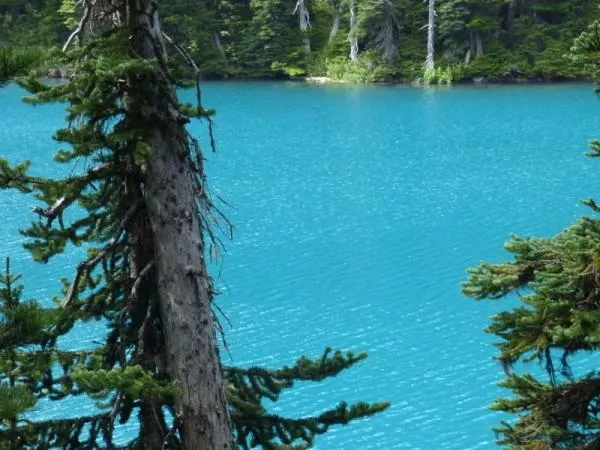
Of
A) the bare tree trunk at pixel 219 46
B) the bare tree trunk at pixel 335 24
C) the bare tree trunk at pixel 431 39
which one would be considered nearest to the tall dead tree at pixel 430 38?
the bare tree trunk at pixel 431 39

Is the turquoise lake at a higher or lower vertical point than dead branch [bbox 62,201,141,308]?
lower

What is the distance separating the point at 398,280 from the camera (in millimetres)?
16844

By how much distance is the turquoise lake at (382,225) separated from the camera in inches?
505

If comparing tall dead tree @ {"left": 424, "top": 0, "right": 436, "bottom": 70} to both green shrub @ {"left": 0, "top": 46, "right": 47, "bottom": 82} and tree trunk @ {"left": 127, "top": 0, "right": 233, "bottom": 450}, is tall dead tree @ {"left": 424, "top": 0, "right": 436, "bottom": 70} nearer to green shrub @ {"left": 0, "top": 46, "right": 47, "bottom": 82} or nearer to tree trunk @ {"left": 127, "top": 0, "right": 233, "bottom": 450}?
tree trunk @ {"left": 127, "top": 0, "right": 233, "bottom": 450}

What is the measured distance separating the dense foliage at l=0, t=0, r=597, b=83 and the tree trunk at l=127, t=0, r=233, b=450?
37.2m

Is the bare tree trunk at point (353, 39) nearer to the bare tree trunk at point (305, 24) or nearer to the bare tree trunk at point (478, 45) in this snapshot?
the bare tree trunk at point (305, 24)

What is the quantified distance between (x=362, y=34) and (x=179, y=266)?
41131 millimetres

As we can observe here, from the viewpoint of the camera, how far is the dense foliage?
41.7 m

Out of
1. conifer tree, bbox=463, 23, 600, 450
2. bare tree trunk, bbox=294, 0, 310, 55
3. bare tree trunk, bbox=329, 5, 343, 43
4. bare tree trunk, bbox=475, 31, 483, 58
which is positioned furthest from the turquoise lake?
bare tree trunk, bbox=329, 5, 343, 43

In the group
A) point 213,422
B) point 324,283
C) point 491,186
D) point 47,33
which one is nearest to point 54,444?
point 213,422

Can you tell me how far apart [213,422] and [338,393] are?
9158 mm

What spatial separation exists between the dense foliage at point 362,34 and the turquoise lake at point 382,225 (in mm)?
4515

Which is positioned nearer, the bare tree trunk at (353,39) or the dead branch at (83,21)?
the dead branch at (83,21)

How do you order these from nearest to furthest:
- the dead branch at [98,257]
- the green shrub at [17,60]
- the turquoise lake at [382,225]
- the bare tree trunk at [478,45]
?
the green shrub at [17,60], the dead branch at [98,257], the turquoise lake at [382,225], the bare tree trunk at [478,45]
